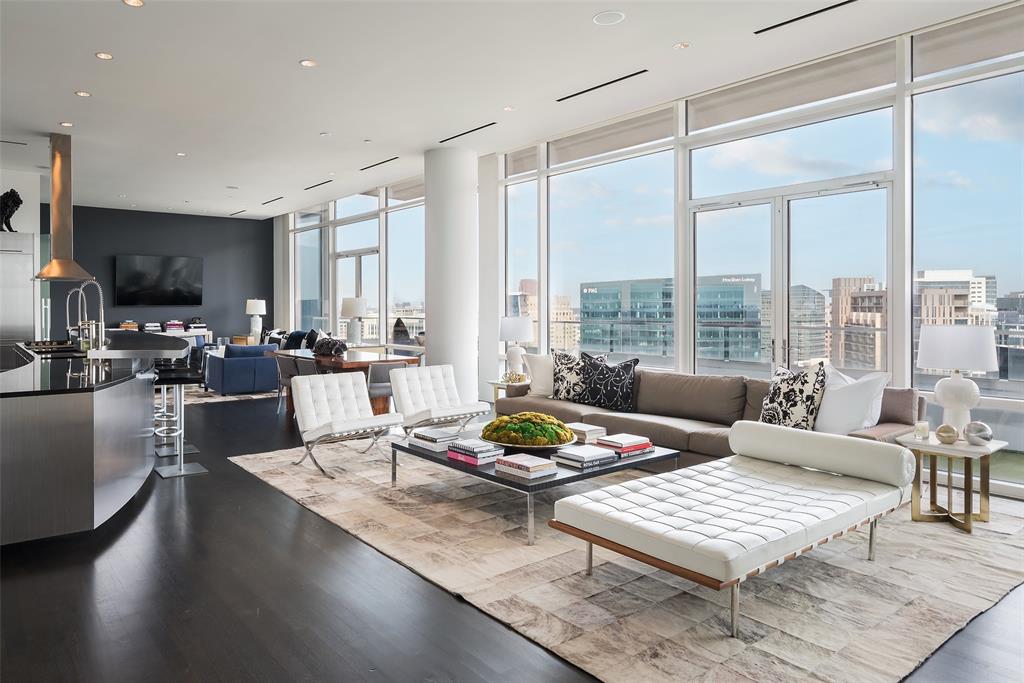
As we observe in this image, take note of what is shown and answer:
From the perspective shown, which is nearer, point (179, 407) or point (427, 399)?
point (179, 407)

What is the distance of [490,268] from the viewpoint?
8.53 metres

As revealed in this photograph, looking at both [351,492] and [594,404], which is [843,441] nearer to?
[594,404]

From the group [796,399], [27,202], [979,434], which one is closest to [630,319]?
[796,399]

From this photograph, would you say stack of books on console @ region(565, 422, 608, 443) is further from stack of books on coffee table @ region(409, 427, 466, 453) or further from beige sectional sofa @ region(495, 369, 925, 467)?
stack of books on coffee table @ region(409, 427, 466, 453)

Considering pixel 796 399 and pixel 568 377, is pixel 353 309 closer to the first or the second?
pixel 568 377

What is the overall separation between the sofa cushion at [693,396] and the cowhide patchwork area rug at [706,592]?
130cm

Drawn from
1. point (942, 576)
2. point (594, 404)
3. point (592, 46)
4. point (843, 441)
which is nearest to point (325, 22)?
point (592, 46)

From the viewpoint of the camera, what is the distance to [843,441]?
3373 mm

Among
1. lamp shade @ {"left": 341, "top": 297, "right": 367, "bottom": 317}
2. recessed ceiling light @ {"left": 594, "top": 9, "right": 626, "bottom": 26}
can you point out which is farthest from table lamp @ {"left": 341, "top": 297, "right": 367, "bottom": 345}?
recessed ceiling light @ {"left": 594, "top": 9, "right": 626, "bottom": 26}

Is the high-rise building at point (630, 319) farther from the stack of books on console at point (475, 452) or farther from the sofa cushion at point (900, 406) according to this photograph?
the stack of books on console at point (475, 452)

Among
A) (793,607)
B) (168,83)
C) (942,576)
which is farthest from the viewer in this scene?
(168,83)

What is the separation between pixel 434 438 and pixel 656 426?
1630 mm

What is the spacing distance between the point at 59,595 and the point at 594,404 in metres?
3.94

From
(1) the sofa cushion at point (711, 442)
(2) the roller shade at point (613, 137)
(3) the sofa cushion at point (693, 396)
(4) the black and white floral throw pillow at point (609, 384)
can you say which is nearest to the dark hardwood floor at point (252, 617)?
(1) the sofa cushion at point (711, 442)
